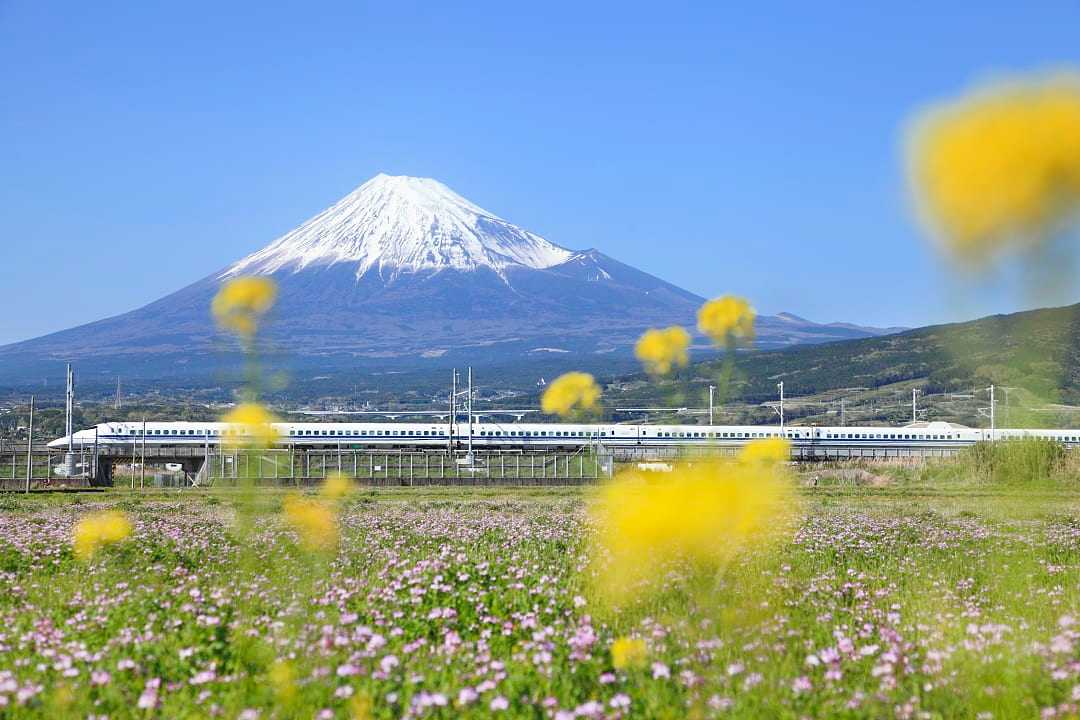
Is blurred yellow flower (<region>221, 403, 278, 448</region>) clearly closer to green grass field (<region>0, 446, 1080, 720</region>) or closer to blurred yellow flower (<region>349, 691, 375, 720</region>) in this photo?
green grass field (<region>0, 446, 1080, 720</region>)

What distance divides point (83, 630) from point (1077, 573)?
24.0ft

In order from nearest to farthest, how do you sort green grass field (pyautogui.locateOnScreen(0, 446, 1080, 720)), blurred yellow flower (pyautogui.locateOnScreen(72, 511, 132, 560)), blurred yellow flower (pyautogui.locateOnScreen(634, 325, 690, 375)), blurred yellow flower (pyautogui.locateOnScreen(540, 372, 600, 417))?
green grass field (pyautogui.locateOnScreen(0, 446, 1080, 720)) → blurred yellow flower (pyautogui.locateOnScreen(634, 325, 690, 375)) → blurred yellow flower (pyautogui.locateOnScreen(540, 372, 600, 417)) → blurred yellow flower (pyautogui.locateOnScreen(72, 511, 132, 560))

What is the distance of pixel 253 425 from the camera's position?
5438 mm

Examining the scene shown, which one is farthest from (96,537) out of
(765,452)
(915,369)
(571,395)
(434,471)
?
(915,369)

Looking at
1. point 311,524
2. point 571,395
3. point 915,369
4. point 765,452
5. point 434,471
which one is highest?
point 915,369

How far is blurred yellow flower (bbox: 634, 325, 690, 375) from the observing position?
21.7ft

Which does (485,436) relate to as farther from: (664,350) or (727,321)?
(727,321)

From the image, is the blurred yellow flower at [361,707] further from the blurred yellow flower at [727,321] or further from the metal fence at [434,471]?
the metal fence at [434,471]

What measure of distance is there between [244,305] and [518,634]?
250cm

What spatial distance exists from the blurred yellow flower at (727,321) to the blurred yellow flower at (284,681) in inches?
102

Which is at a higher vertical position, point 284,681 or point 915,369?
point 915,369

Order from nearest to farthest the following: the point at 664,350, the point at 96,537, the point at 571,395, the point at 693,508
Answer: the point at 693,508 → the point at 664,350 → the point at 571,395 → the point at 96,537

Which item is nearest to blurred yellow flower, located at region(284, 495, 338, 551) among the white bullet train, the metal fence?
the metal fence

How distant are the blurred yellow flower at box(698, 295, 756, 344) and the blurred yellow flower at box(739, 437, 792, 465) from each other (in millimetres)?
605
